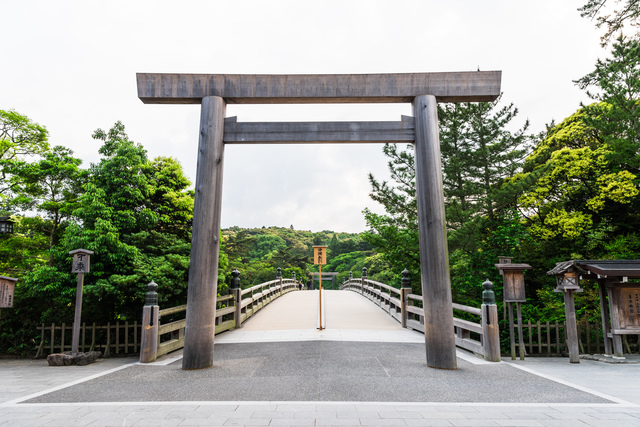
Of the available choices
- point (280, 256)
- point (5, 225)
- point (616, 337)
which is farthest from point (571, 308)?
point (280, 256)

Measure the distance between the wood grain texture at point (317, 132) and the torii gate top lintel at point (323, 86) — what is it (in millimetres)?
442

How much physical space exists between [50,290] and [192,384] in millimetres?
5097

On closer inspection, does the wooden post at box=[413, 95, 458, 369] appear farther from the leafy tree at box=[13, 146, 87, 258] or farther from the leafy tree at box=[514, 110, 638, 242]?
the leafy tree at box=[13, 146, 87, 258]

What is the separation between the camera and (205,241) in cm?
531

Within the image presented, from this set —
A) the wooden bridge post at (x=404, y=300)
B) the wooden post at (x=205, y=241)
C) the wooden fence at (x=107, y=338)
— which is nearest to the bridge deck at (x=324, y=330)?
the wooden bridge post at (x=404, y=300)

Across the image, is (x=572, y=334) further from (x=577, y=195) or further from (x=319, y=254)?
(x=577, y=195)

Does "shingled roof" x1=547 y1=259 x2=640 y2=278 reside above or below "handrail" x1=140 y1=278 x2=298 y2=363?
above

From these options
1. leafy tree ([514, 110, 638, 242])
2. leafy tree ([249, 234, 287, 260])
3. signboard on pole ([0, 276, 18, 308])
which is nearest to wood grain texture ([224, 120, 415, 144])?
signboard on pole ([0, 276, 18, 308])

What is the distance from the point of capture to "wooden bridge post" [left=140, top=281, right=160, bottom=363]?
5984 millimetres

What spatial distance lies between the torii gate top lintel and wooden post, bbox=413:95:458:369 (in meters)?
0.35

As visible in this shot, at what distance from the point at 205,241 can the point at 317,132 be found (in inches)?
97.7

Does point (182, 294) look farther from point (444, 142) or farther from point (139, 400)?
point (444, 142)

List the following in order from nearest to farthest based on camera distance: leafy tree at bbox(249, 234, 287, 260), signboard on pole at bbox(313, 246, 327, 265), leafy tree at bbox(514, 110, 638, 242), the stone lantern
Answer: the stone lantern, signboard on pole at bbox(313, 246, 327, 265), leafy tree at bbox(514, 110, 638, 242), leafy tree at bbox(249, 234, 287, 260)

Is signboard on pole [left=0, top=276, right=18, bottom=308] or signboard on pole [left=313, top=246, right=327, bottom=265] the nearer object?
signboard on pole [left=0, top=276, right=18, bottom=308]
